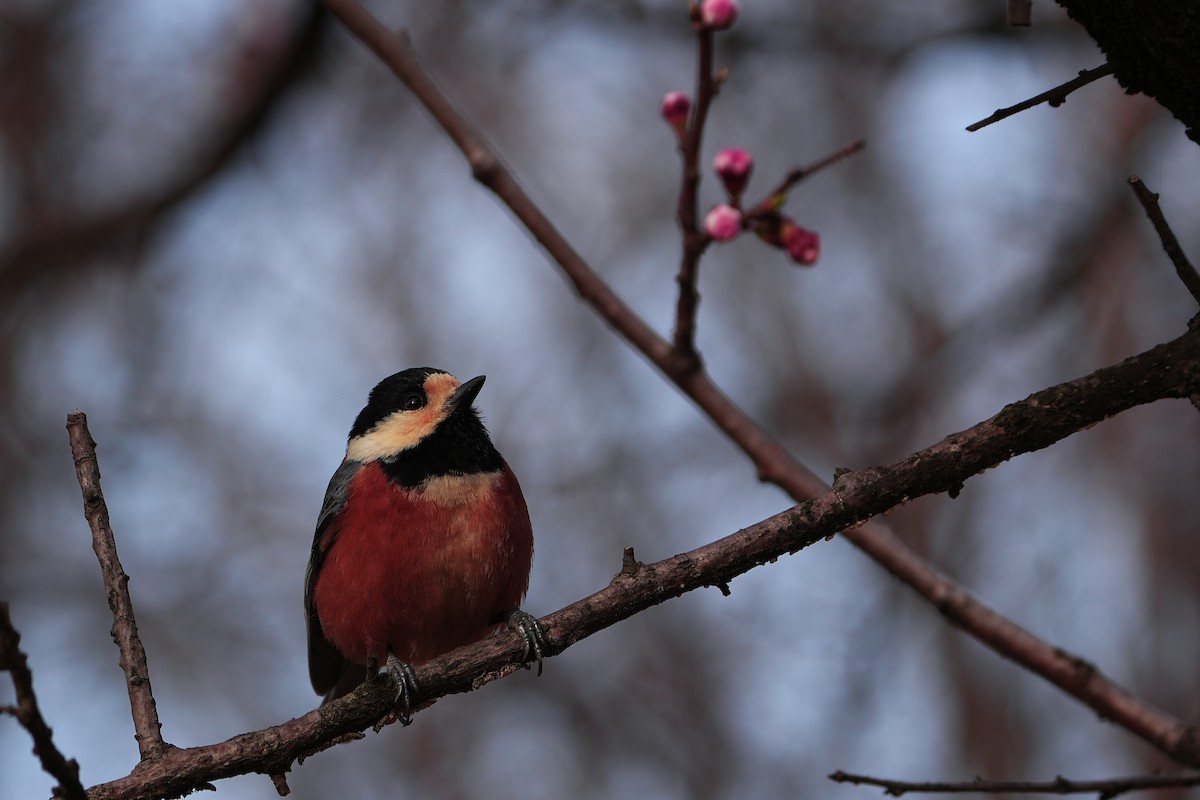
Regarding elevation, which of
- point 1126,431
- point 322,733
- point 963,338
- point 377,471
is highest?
point 963,338

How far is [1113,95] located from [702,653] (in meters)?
6.05

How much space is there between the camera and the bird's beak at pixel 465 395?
4.88 m

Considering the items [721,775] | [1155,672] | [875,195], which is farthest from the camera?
[875,195]

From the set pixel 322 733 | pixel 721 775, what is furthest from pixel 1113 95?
pixel 322 733

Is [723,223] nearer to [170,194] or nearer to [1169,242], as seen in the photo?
[1169,242]

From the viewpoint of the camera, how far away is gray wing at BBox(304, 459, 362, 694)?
4.77 metres

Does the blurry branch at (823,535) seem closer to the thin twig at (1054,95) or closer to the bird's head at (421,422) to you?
the thin twig at (1054,95)

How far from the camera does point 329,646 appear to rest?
5.11m

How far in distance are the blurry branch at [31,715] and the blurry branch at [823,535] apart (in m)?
0.45

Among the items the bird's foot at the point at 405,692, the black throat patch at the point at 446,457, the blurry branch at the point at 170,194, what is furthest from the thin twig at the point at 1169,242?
the blurry branch at the point at 170,194

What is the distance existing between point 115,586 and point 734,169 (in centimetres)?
213

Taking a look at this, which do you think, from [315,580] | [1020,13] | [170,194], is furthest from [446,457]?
[170,194]

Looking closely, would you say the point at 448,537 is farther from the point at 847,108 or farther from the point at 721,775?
the point at 847,108

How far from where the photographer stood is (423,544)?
4340 millimetres
